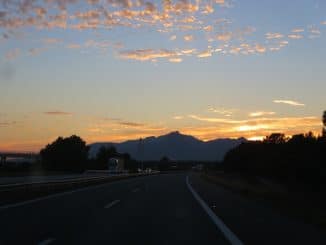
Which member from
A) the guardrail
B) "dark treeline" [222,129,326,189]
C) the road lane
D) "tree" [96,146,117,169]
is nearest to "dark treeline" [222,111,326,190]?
"dark treeline" [222,129,326,189]

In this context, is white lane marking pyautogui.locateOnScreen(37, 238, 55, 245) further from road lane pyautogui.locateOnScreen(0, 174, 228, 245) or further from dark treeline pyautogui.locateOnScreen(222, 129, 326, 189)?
dark treeline pyautogui.locateOnScreen(222, 129, 326, 189)

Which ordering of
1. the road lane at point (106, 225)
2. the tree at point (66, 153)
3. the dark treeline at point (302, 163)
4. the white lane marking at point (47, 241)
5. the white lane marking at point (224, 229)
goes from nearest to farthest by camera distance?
1. the white lane marking at point (47, 241)
2. the white lane marking at point (224, 229)
3. the road lane at point (106, 225)
4. the dark treeline at point (302, 163)
5. the tree at point (66, 153)

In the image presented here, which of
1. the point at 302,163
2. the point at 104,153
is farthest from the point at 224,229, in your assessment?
the point at 104,153

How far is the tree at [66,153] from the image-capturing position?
5497 inches

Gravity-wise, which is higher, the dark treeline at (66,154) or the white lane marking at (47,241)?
the dark treeline at (66,154)

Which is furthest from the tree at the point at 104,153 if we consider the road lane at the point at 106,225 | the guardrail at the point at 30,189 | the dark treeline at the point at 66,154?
the road lane at the point at 106,225

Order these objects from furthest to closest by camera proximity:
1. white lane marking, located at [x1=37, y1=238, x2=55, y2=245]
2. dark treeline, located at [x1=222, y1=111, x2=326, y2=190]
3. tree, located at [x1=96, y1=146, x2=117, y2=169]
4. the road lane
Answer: tree, located at [x1=96, y1=146, x2=117, y2=169] < dark treeline, located at [x1=222, y1=111, x2=326, y2=190] < the road lane < white lane marking, located at [x1=37, y1=238, x2=55, y2=245]

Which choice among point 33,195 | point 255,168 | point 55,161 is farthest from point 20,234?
point 55,161

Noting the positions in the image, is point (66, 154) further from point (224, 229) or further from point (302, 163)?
point (224, 229)

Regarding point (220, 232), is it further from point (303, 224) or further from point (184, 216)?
point (184, 216)

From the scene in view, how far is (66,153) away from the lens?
14538 centimetres

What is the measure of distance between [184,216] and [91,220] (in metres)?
3.43

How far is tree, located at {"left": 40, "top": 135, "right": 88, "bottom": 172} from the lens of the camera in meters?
140

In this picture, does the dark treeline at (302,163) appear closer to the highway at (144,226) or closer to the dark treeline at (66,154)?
the highway at (144,226)
